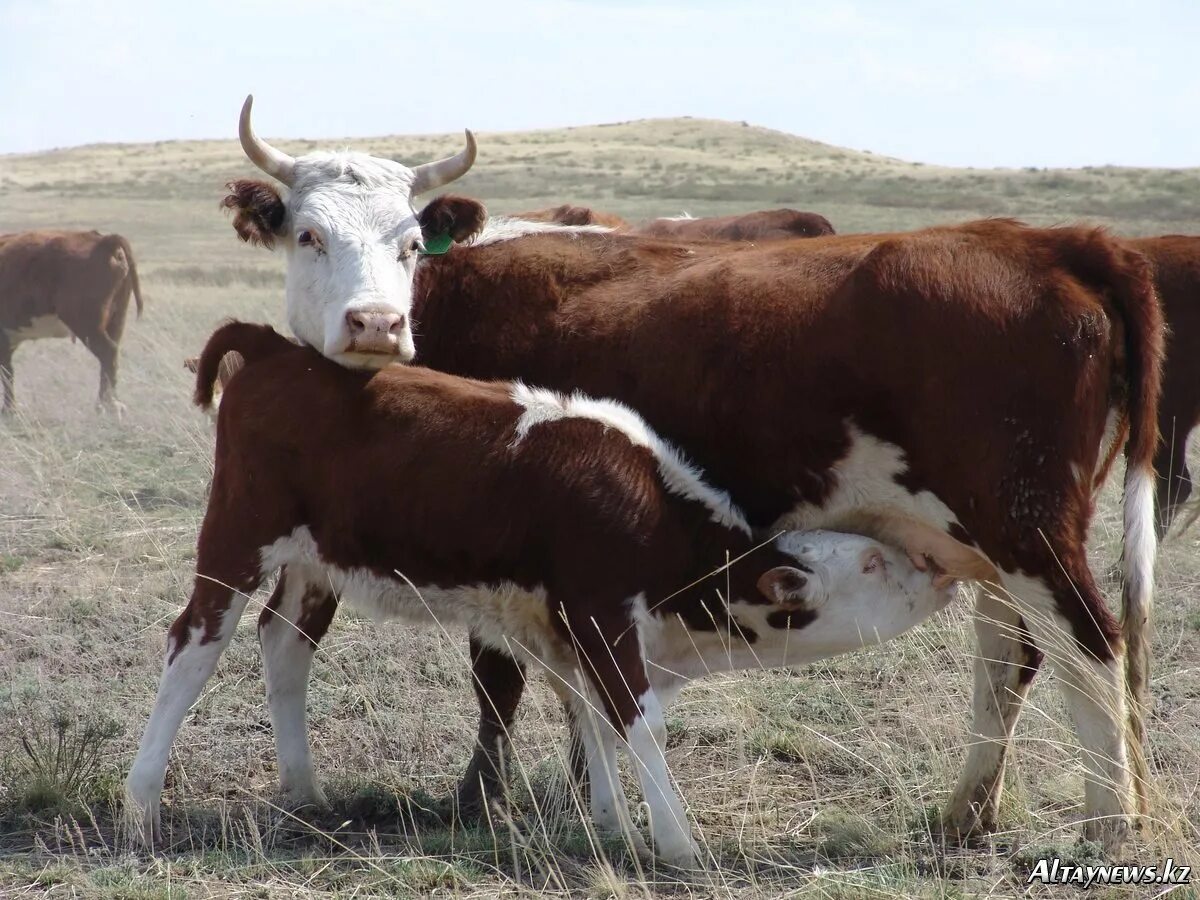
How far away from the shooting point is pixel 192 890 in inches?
178

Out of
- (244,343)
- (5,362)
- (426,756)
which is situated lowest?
(426,756)

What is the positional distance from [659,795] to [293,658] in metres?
1.86

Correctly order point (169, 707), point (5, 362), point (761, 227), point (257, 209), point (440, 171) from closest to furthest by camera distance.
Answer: point (169, 707), point (257, 209), point (440, 171), point (761, 227), point (5, 362)

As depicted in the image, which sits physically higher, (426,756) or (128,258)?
(128,258)

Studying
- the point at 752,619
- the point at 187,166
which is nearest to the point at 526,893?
the point at 752,619

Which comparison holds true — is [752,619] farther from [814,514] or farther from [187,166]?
[187,166]

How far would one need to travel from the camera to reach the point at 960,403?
188 inches

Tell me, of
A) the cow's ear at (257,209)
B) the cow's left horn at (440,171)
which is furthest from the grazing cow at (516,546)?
the cow's left horn at (440,171)

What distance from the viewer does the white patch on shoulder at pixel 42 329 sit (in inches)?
686

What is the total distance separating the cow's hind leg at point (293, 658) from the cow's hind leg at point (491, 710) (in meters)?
0.61

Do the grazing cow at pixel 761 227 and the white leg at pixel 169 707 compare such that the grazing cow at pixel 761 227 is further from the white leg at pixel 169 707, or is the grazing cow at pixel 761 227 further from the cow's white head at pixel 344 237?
the white leg at pixel 169 707

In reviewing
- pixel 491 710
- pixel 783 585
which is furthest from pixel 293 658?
pixel 783 585

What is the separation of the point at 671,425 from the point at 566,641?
0.92 metres

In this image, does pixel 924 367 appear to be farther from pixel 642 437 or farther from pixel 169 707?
pixel 169 707
